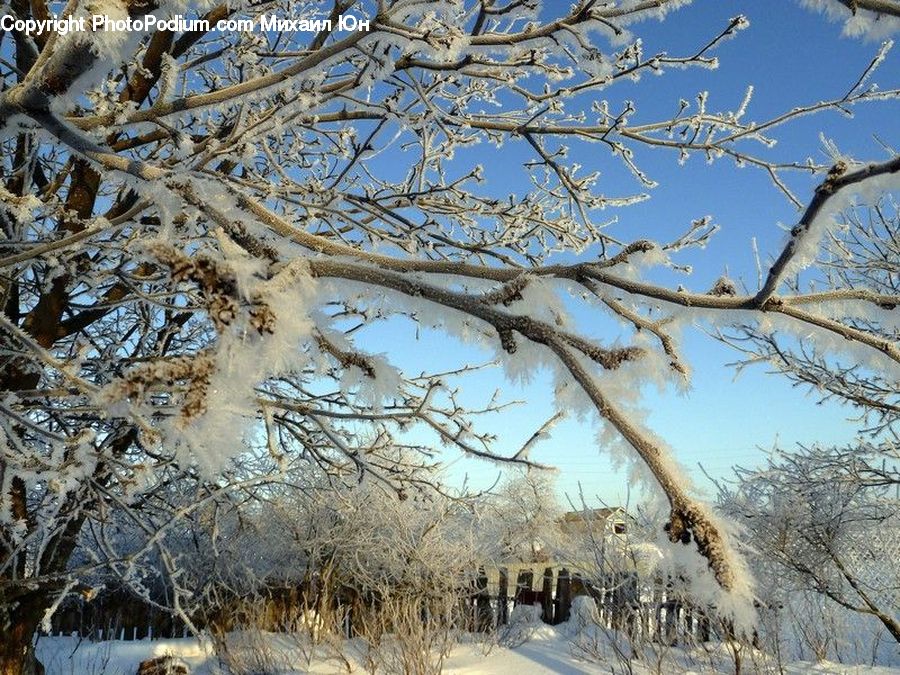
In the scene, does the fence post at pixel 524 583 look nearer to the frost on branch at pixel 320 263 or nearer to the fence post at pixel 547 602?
the fence post at pixel 547 602

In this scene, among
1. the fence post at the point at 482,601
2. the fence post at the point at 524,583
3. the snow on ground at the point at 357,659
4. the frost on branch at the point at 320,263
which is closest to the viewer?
the frost on branch at the point at 320,263

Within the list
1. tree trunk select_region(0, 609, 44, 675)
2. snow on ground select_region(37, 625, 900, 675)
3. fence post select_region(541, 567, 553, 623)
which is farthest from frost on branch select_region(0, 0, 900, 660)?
fence post select_region(541, 567, 553, 623)

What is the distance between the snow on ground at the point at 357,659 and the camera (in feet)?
27.7

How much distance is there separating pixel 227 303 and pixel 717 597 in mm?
788

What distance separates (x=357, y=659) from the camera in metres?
9.37

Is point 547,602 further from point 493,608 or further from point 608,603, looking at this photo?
point 608,603

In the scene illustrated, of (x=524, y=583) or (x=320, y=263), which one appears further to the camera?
(x=524, y=583)

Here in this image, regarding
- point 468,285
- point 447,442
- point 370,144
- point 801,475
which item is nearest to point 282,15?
point 370,144

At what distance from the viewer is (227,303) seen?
3.18ft

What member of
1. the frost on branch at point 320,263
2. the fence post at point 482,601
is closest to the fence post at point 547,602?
the fence post at point 482,601

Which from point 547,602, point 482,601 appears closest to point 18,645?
point 482,601

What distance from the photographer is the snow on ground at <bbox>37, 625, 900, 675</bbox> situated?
8.44 m

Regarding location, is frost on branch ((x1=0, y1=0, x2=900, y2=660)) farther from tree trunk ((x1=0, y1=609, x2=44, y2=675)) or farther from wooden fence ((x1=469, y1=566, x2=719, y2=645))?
wooden fence ((x1=469, y1=566, x2=719, y2=645))

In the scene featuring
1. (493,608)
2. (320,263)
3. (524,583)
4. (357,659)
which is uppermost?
(320,263)
